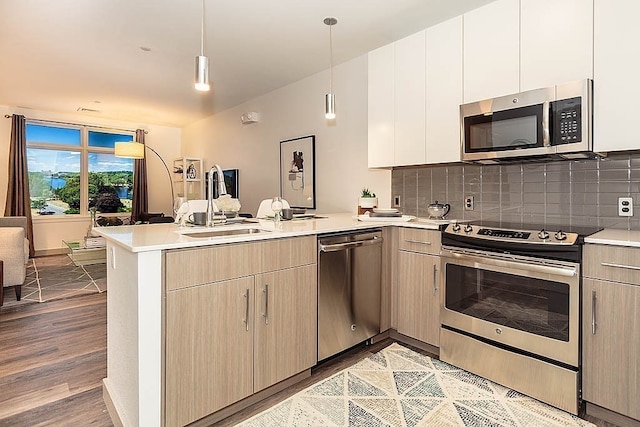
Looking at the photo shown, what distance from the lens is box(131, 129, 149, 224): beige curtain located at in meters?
7.29

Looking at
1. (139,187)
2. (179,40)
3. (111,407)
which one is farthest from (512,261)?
(139,187)

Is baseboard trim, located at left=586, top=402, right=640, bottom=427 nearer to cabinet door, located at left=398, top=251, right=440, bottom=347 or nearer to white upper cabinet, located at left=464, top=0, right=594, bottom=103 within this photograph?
cabinet door, located at left=398, top=251, right=440, bottom=347

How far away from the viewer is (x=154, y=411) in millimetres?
1601

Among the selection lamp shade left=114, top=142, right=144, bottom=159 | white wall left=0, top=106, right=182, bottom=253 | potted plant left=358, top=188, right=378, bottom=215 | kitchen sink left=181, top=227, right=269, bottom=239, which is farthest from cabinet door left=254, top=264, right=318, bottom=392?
white wall left=0, top=106, right=182, bottom=253

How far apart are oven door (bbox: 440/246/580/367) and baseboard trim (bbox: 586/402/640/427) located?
0.24m

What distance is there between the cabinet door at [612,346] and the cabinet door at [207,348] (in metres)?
1.79

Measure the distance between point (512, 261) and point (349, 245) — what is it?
1010mm

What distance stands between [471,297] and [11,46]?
484cm

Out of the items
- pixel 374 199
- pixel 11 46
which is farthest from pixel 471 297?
pixel 11 46

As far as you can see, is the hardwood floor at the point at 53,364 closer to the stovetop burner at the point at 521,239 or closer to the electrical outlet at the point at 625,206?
the stovetop burner at the point at 521,239

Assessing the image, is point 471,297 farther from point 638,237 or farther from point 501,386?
point 638,237

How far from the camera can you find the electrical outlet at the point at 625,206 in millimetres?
2184

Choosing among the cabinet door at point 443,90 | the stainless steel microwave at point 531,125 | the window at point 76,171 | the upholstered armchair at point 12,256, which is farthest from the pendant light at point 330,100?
the window at point 76,171

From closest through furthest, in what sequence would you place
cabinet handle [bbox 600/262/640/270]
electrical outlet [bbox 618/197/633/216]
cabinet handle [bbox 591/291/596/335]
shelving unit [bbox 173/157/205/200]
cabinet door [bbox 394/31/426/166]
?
cabinet handle [bbox 600/262/640/270] < cabinet handle [bbox 591/291/596/335] < electrical outlet [bbox 618/197/633/216] < cabinet door [bbox 394/31/426/166] < shelving unit [bbox 173/157/205/200]
